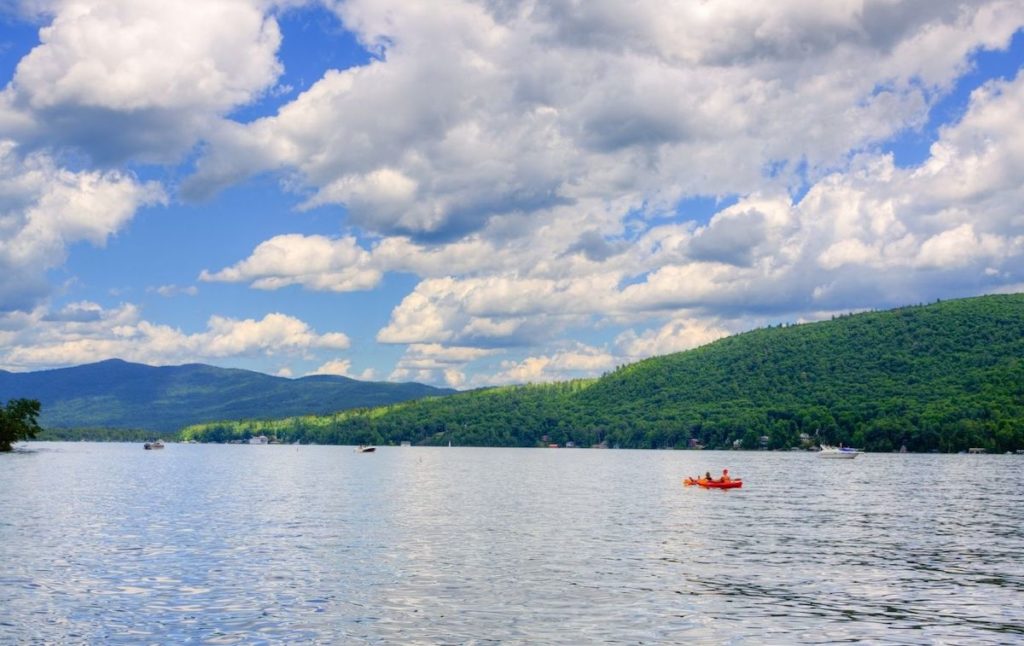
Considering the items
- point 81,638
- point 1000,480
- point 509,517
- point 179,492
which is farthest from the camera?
point 1000,480

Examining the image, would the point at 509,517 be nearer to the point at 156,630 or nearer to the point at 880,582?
the point at 880,582

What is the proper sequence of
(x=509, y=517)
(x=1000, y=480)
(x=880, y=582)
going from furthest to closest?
(x=1000, y=480) < (x=509, y=517) < (x=880, y=582)

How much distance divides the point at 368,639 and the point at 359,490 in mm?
104225

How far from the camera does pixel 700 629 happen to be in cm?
4250

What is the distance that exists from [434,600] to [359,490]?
314 feet

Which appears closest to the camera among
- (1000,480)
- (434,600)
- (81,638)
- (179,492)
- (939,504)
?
(81,638)

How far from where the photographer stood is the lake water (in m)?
42.5

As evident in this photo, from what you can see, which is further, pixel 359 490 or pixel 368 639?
pixel 359 490

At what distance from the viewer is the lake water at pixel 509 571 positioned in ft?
139

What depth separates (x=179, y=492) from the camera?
13450cm

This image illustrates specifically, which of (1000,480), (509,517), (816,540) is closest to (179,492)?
(509,517)

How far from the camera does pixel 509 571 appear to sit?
2327 inches

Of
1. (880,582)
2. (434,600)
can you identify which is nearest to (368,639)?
(434,600)

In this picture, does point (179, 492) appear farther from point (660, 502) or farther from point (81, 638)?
point (81, 638)
